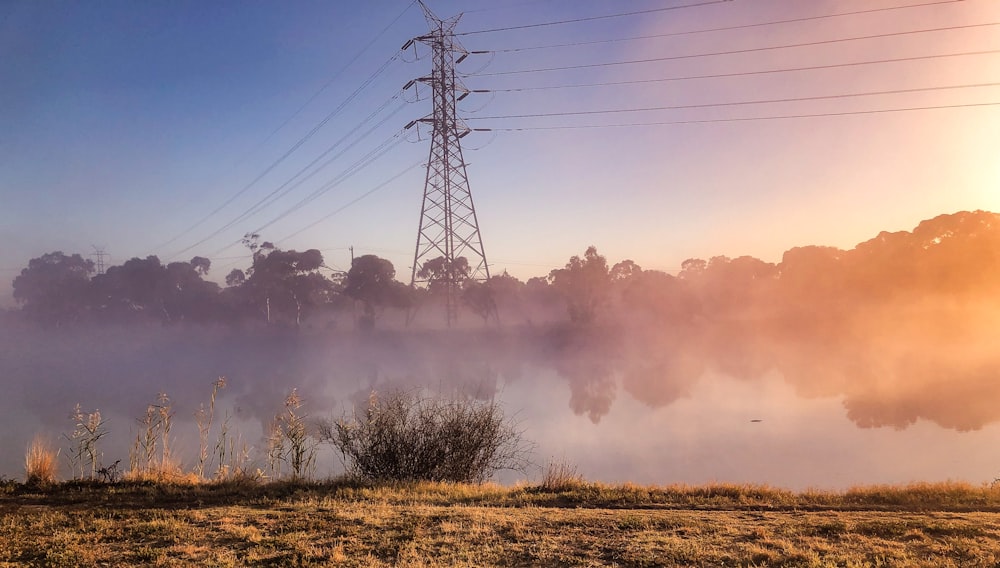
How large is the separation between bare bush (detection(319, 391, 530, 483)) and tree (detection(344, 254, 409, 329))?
62.4 m

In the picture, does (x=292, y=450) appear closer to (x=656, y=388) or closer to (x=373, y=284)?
(x=656, y=388)

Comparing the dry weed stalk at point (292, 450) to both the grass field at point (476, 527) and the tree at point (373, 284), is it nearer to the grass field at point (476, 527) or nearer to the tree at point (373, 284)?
the grass field at point (476, 527)

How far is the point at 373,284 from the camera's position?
74438 millimetres

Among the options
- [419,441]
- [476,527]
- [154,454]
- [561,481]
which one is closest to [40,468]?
[154,454]

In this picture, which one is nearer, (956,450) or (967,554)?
(967,554)

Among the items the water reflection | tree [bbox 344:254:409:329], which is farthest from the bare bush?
tree [bbox 344:254:409:329]

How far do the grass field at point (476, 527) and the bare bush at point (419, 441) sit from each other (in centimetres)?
198

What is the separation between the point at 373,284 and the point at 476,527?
69179 millimetres

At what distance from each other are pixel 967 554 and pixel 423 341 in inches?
2482

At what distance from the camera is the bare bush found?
471 inches

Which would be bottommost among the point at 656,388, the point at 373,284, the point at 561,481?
the point at 561,481

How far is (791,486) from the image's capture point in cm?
1521

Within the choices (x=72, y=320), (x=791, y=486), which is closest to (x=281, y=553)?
(x=791, y=486)

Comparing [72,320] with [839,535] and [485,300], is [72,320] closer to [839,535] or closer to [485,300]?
[485,300]
